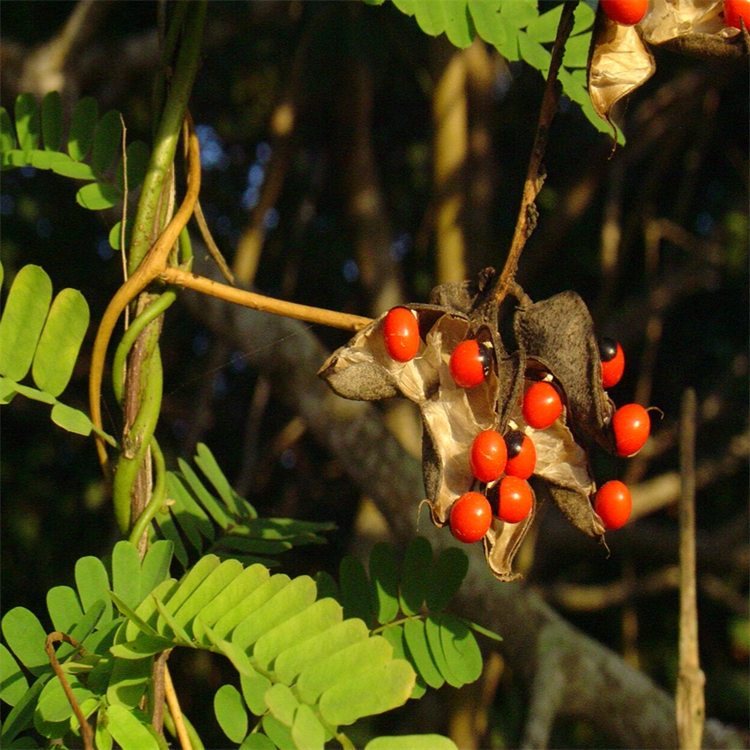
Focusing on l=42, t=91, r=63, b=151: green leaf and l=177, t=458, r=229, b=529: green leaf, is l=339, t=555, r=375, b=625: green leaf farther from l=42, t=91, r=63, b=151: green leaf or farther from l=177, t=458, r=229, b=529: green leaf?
l=42, t=91, r=63, b=151: green leaf

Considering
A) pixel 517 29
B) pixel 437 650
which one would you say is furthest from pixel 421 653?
pixel 517 29

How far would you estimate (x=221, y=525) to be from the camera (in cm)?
89

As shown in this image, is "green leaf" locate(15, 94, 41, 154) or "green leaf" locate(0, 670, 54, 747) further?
"green leaf" locate(15, 94, 41, 154)

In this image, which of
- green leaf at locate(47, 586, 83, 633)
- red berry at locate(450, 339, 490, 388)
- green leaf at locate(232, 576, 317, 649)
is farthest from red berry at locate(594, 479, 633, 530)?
green leaf at locate(47, 586, 83, 633)

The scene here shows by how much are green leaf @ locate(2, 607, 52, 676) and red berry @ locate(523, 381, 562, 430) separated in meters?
0.43

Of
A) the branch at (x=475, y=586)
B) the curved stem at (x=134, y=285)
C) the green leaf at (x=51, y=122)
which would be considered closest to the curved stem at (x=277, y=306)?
the curved stem at (x=134, y=285)

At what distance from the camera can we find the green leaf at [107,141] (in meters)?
0.88

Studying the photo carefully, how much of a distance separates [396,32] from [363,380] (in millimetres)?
1728

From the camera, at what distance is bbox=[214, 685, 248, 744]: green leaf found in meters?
0.60

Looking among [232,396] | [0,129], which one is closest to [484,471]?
[0,129]

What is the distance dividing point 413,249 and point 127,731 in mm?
2481

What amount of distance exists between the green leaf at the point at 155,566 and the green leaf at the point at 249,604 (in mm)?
100

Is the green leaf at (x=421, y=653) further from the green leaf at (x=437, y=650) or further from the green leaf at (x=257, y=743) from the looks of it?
the green leaf at (x=257, y=743)

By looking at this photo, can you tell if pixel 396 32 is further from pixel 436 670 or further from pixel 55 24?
pixel 436 670
